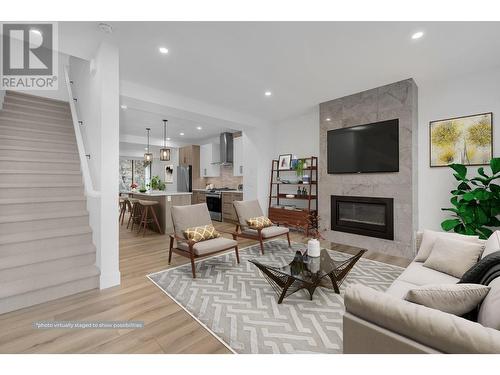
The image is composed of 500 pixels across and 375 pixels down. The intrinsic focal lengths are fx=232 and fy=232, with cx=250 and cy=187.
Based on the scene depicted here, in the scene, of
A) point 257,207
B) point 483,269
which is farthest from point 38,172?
point 483,269

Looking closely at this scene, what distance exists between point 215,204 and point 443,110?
567 centimetres

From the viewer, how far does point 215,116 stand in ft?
15.9

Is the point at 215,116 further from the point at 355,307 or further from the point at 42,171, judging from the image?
the point at 355,307

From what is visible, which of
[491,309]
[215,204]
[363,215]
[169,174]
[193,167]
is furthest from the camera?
[169,174]

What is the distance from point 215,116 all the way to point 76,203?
114 inches

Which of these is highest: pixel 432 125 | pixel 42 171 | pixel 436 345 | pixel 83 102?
pixel 83 102

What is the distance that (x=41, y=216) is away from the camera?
2.77 m

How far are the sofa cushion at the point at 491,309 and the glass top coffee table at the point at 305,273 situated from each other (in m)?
1.18

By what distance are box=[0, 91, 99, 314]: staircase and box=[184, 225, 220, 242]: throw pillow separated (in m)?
1.07

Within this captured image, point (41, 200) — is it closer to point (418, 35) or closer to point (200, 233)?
point (200, 233)

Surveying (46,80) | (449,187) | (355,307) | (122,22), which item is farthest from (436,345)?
(46,80)

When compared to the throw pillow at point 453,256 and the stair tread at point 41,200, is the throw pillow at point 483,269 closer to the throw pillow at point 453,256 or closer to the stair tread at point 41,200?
the throw pillow at point 453,256
